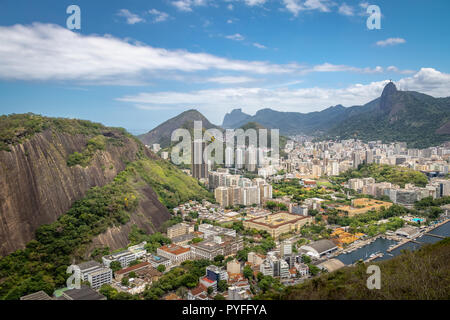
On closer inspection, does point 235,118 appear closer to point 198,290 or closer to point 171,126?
point 171,126

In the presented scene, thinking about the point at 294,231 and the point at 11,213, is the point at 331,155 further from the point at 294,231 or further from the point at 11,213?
the point at 11,213

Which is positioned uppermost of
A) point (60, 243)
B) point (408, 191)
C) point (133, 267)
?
point (60, 243)

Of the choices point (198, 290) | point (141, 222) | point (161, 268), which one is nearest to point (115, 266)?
point (161, 268)

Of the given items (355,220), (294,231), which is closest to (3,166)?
(294,231)

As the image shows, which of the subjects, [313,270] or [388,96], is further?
[388,96]

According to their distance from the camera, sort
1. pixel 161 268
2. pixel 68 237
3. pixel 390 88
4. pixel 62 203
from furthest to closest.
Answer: pixel 390 88, pixel 62 203, pixel 161 268, pixel 68 237
